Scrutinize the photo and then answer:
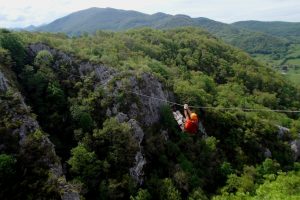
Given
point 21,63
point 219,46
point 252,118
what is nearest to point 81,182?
point 21,63

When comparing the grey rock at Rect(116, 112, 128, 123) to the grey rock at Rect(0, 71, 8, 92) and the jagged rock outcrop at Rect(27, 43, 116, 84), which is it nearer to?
the jagged rock outcrop at Rect(27, 43, 116, 84)

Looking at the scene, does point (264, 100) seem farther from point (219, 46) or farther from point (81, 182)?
point (81, 182)

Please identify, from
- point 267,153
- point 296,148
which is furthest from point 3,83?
point 296,148

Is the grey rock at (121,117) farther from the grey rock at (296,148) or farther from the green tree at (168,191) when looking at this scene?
the grey rock at (296,148)

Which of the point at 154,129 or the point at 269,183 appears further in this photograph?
the point at 154,129

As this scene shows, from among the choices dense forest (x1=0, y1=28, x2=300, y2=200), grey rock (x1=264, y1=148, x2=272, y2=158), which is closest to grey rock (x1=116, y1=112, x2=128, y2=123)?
dense forest (x1=0, y1=28, x2=300, y2=200)

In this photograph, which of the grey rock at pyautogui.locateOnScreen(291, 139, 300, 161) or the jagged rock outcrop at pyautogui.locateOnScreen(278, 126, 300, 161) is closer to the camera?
the grey rock at pyautogui.locateOnScreen(291, 139, 300, 161)
